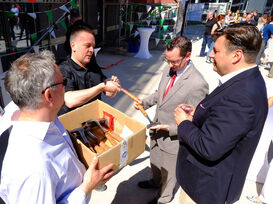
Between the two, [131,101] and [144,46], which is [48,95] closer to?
[131,101]

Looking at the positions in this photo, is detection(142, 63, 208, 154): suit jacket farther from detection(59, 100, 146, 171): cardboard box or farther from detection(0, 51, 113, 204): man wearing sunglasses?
detection(0, 51, 113, 204): man wearing sunglasses

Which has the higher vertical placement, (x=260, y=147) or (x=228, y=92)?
(x=228, y=92)

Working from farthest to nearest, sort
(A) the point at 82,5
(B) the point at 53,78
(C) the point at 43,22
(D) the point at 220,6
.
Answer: (D) the point at 220,6 < (A) the point at 82,5 < (C) the point at 43,22 < (B) the point at 53,78

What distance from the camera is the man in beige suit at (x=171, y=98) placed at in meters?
2.23

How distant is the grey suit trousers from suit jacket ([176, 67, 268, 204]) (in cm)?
67

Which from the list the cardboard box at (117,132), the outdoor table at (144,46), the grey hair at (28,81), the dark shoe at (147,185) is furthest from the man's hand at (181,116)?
the outdoor table at (144,46)

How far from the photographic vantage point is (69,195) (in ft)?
4.21

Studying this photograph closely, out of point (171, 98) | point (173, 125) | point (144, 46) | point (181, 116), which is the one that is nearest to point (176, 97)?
point (171, 98)

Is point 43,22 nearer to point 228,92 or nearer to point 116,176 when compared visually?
point 116,176

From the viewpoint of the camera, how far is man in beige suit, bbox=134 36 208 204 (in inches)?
87.8

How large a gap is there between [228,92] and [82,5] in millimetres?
9323

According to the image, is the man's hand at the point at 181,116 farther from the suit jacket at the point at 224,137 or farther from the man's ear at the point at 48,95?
the man's ear at the point at 48,95

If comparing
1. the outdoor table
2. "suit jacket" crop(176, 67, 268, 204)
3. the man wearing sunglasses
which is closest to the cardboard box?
the man wearing sunglasses

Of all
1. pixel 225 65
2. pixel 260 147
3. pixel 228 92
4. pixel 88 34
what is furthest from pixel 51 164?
pixel 260 147
